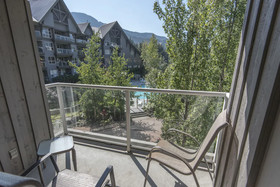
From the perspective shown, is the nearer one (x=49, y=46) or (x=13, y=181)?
(x=13, y=181)

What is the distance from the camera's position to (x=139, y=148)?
8.42 feet

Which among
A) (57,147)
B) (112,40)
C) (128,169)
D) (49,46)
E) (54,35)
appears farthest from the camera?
(112,40)

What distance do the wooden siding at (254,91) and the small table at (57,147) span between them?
1.66 metres

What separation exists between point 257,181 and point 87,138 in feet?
9.01

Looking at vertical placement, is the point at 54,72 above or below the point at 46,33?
below

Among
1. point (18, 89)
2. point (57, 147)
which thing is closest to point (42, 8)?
point (18, 89)

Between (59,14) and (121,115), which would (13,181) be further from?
(59,14)

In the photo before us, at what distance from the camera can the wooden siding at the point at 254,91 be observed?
0.75 metres

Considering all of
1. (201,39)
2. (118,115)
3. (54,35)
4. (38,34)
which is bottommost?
(118,115)

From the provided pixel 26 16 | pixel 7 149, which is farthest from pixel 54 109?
pixel 26 16

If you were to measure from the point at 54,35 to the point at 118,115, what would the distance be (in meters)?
21.8

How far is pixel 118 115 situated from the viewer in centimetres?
269

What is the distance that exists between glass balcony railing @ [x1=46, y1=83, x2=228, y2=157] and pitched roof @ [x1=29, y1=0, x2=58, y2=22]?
20441mm

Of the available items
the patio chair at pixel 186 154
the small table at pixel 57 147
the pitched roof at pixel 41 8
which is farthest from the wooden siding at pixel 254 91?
the pitched roof at pixel 41 8
